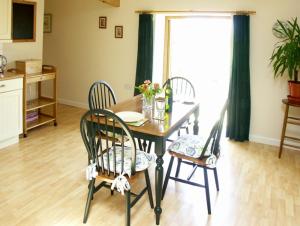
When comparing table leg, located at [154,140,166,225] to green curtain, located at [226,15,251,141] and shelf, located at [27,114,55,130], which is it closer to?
green curtain, located at [226,15,251,141]

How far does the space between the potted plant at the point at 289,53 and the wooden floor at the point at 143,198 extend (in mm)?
994

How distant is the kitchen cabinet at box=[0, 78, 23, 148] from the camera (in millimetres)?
3857

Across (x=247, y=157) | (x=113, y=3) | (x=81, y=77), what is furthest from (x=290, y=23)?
(x=81, y=77)

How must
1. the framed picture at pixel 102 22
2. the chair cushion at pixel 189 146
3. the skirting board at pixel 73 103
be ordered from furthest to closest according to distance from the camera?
the skirting board at pixel 73 103 → the framed picture at pixel 102 22 → the chair cushion at pixel 189 146

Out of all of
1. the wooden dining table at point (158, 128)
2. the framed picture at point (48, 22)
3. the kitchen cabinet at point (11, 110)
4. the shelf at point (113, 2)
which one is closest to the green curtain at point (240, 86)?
the wooden dining table at point (158, 128)

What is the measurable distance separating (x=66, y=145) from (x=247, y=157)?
7.90 ft

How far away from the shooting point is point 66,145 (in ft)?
13.6

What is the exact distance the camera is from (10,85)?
154 inches

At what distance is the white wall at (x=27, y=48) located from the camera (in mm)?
4480

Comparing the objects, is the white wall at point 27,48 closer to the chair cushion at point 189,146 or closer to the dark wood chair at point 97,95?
the dark wood chair at point 97,95

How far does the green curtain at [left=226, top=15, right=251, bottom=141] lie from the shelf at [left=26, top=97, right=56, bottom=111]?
2.75 meters

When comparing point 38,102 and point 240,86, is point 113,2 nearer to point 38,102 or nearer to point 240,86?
point 38,102

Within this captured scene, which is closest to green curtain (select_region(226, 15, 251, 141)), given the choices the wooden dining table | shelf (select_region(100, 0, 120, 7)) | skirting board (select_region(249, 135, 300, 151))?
skirting board (select_region(249, 135, 300, 151))

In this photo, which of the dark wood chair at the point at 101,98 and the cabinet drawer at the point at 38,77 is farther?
the cabinet drawer at the point at 38,77
